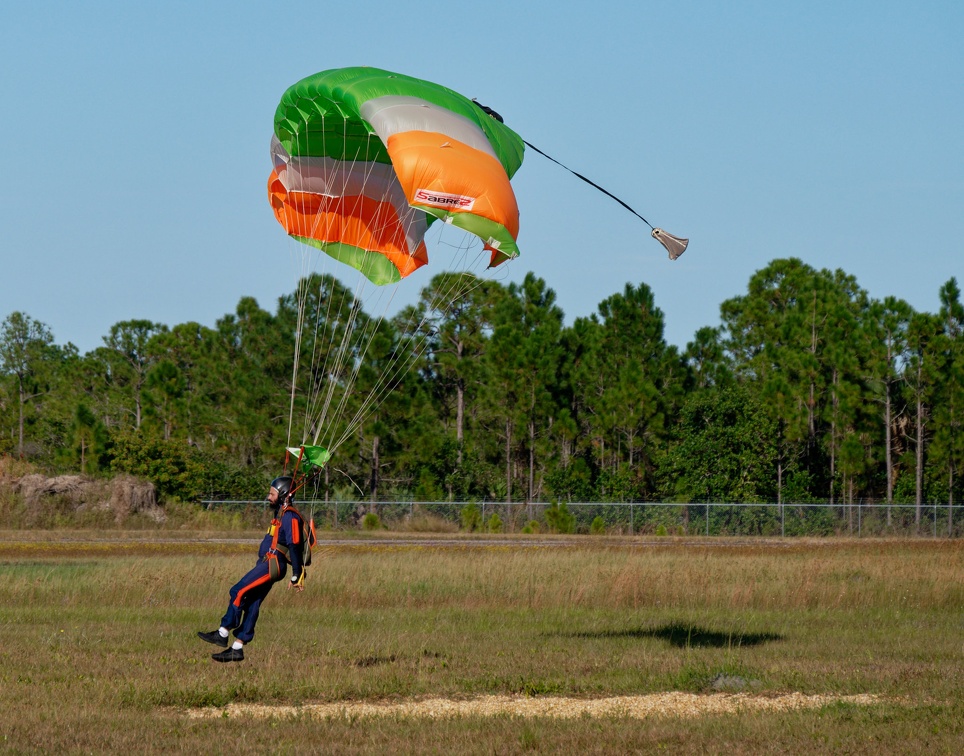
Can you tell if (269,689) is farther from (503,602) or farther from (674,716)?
(503,602)

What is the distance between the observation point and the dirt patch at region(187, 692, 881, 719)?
367 inches

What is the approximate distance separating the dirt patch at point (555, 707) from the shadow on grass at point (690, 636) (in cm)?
288

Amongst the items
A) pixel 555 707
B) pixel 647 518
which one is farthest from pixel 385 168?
pixel 647 518

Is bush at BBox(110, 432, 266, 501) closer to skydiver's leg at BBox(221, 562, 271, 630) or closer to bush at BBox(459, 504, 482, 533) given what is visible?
bush at BBox(459, 504, 482, 533)

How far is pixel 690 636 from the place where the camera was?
541 inches

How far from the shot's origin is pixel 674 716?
9.30m

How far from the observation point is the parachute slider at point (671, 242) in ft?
37.4

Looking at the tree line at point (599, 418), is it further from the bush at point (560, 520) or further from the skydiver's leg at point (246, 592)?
the skydiver's leg at point (246, 592)

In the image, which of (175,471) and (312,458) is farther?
(175,471)

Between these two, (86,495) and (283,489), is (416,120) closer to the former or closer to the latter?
(283,489)

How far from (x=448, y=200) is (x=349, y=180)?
363 centimetres

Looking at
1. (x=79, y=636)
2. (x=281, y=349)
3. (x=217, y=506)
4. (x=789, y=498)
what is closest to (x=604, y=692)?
(x=79, y=636)

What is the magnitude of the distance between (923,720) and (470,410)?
50.6 m

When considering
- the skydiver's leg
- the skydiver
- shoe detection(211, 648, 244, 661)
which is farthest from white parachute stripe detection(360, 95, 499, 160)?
shoe detection(211, 648, 244, 661)
